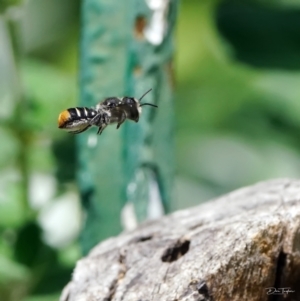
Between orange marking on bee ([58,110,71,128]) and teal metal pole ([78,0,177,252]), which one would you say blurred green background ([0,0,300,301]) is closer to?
teal metal pole ([78,0,177,252])

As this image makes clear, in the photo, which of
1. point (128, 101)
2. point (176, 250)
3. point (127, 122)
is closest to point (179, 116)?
point (127, 122)

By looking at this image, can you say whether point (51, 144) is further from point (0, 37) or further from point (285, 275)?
point (285, 275)

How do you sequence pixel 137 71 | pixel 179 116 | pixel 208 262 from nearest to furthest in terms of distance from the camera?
1. pixel 208 262
2. pixel 137 71
3. pixel 179 116

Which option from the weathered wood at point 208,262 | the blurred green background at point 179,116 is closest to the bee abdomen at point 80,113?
the weathered wood at point 208,262

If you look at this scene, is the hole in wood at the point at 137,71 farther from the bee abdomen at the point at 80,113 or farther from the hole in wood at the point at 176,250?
the hole in wood at the point at 176,250

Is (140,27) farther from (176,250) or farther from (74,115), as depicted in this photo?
(176,250)

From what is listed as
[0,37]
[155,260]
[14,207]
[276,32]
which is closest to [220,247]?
[155,260]
